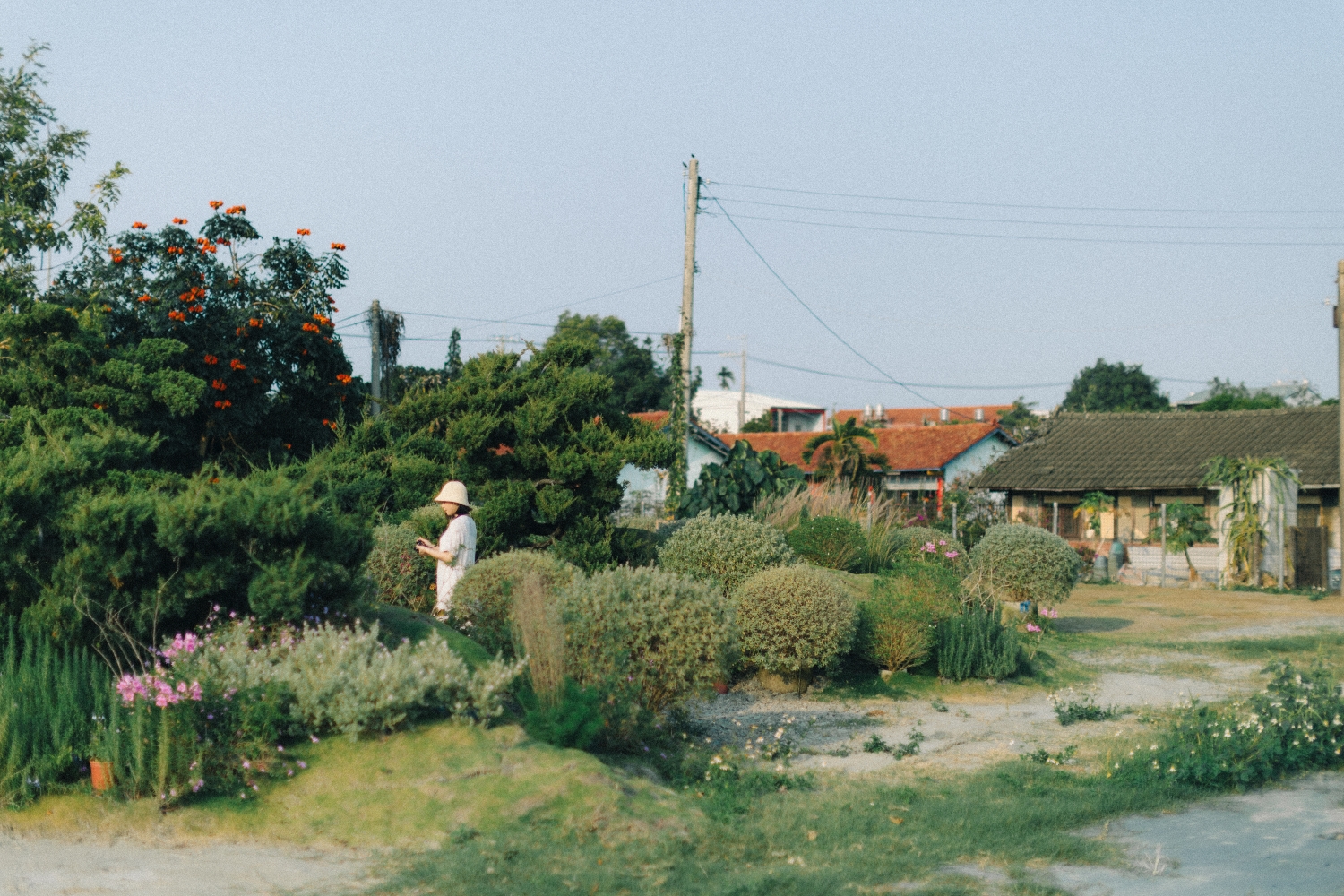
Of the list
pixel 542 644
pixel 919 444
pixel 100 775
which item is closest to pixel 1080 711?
pixel 542 644

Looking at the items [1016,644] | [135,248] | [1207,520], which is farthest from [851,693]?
[1207,520]

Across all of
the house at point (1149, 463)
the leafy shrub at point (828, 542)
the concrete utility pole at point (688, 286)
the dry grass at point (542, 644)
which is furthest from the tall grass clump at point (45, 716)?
the house at point (1149, 463)

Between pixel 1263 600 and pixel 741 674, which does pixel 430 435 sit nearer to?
pixel 741 674

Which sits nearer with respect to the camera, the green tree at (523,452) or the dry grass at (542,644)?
the dry grass at (542,644)

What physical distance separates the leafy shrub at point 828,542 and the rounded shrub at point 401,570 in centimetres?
423

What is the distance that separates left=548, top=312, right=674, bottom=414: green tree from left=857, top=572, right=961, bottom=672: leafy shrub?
4263cm

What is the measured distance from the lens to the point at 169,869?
16.8ft

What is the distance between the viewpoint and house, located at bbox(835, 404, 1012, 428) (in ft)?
245

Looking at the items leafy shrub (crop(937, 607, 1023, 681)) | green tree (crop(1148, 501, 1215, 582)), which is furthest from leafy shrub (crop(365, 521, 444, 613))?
green tree (crop(1148, 501, 1215, 582))

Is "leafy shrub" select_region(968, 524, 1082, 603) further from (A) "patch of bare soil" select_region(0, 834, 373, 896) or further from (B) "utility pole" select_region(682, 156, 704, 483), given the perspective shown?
(A) "patch of bare soil" select_region(0, 834, 373, 896)

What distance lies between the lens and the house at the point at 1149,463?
3073cm

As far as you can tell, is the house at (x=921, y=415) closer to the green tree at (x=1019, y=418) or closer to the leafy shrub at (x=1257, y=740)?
the green tree at (x=1019, y=418)

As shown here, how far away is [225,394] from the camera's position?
15633mm

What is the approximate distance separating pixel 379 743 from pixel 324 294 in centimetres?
1292
